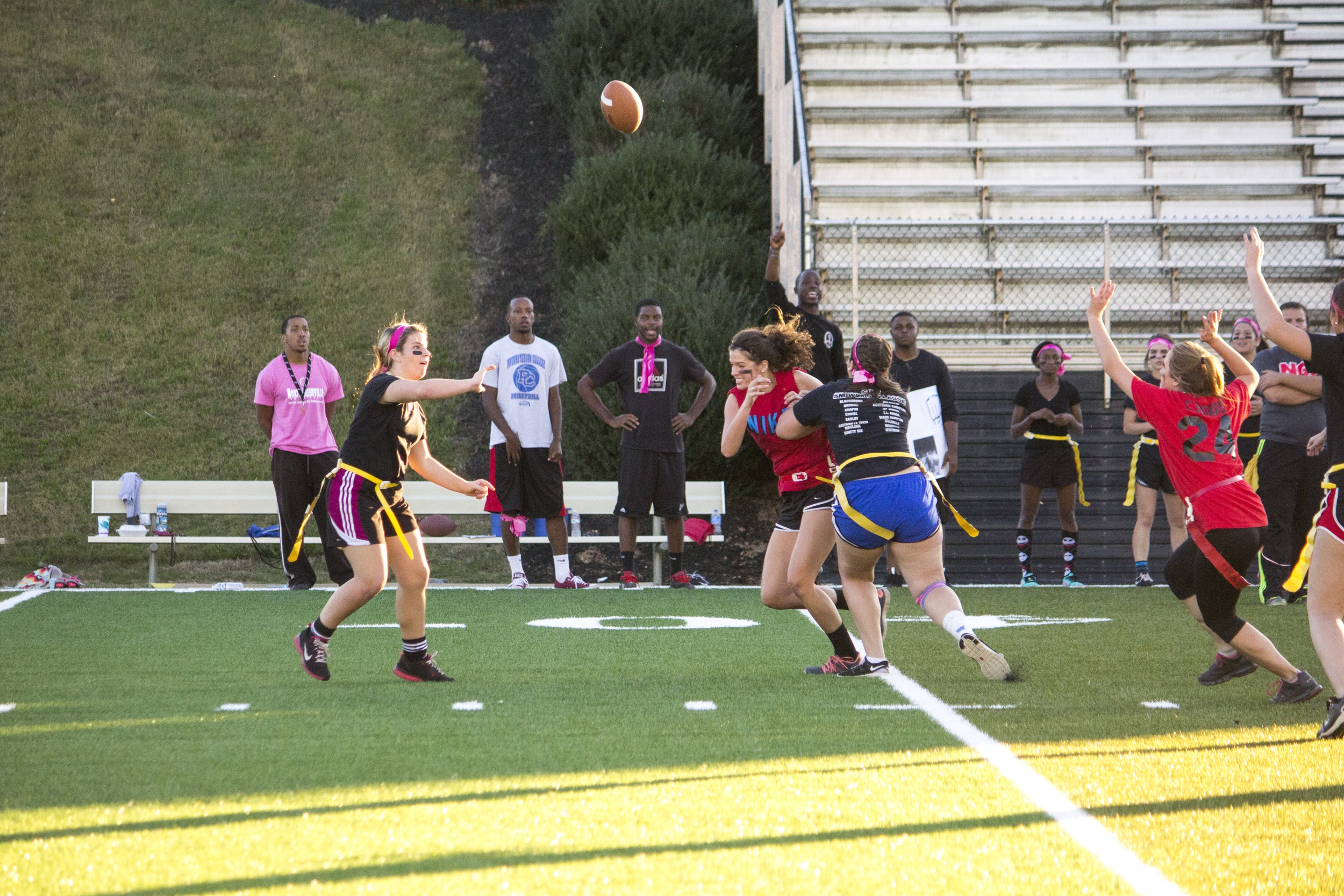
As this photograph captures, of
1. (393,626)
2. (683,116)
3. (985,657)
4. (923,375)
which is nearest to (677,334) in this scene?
(923,375)

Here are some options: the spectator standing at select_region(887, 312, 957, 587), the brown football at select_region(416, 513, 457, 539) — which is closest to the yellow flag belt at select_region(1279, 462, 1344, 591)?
the spectator standing at select_region(887, 312, 957, 587)

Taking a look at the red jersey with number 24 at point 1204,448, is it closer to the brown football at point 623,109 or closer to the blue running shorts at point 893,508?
the blue running shorts at point 893,508

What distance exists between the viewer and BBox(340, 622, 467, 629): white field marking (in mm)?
8312

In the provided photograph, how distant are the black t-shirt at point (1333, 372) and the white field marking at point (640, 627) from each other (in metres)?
4.06

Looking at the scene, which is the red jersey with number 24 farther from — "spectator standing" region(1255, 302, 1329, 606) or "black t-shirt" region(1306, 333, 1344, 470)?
"spectator standing" region(1255, 302, 1329, 606)

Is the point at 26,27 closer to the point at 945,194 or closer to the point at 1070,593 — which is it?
the point at 945,194

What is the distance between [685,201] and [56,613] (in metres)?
10.4

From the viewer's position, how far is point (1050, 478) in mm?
11422

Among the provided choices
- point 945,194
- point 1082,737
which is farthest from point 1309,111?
point 1082,737

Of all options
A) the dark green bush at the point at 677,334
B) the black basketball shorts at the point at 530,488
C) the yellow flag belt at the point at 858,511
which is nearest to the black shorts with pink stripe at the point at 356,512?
the yellow flag belt at the point at 858,511

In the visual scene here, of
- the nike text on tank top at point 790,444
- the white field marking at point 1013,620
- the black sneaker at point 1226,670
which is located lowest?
the white field marking at point 1013,620

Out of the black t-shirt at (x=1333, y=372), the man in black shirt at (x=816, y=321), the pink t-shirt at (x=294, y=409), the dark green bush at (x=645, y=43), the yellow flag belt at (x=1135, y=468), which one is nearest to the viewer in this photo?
the black t-shirt at (x=1333, y=372)

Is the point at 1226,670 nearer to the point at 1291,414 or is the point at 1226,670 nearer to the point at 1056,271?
the point at 1291,414

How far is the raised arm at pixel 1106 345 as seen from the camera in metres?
5.58
